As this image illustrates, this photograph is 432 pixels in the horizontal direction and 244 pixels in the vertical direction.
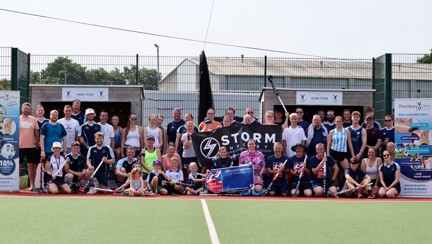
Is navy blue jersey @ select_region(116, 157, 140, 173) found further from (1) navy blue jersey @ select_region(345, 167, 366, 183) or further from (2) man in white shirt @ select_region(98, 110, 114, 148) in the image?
(1) navy blue jersey @ select_region(345, 167, 366, 183)

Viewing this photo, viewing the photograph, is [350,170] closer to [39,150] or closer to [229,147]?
[229,147]

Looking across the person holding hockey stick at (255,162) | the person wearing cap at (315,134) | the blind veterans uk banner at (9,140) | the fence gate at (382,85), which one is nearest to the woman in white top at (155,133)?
the person holding hockey stick at (255,162)

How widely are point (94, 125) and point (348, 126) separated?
6.43 m

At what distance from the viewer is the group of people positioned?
17328 millimetres

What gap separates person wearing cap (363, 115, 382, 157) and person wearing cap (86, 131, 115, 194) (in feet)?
20.9

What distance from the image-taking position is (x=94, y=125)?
18.0 meters

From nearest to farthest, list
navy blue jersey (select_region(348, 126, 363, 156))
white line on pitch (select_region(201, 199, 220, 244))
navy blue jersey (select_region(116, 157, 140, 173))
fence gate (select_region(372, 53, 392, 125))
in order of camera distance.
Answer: white line on pitch (select_region(201, 199, 220, 244)) < navy blue jersey (select_region(116, 157, 140, 173)) < navy blue jersey (select_region(348, 126, 363, 156)) < fence gate (select_region(372, 53, 392, 125))

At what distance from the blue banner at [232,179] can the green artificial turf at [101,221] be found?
2458mm

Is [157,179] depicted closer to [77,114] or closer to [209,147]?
[209,147]

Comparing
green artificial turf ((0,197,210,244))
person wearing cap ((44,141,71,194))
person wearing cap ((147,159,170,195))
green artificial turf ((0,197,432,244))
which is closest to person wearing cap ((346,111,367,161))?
green artificial turf ((0,197,432,244))

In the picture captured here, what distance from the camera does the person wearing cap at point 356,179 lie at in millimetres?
17109

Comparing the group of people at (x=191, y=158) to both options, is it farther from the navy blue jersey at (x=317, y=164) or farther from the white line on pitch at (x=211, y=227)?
the white line on pitch at (x=211, y=227)

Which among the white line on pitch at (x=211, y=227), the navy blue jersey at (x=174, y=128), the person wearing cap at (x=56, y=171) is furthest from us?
the navy blue jersey at (x=174, y=128)

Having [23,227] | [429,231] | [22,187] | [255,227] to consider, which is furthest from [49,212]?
[22,187]
